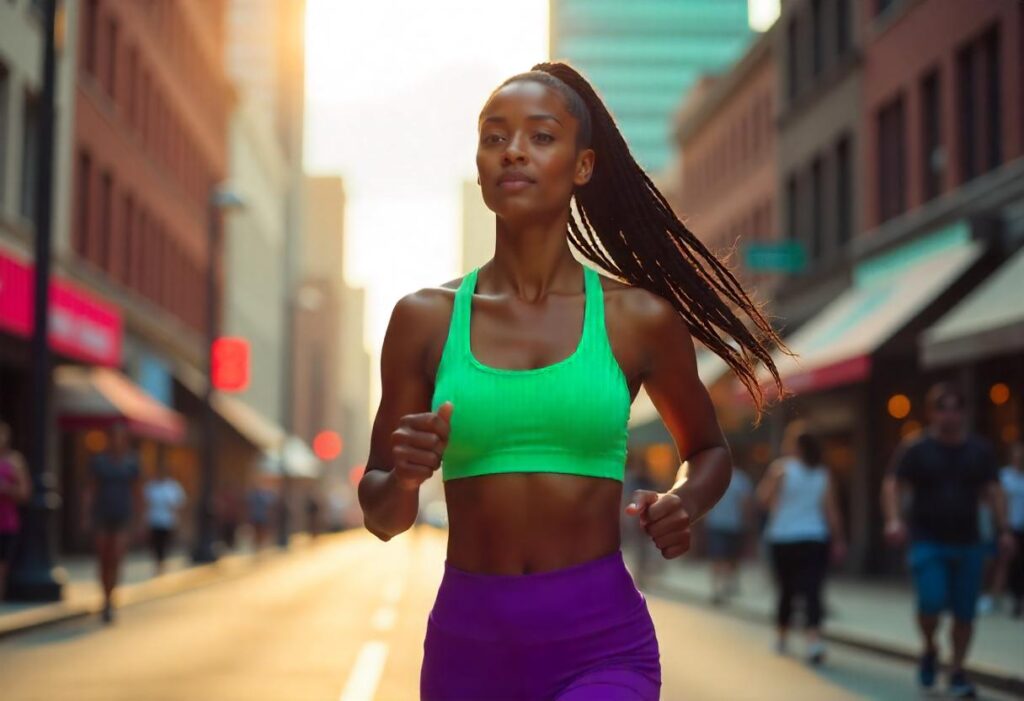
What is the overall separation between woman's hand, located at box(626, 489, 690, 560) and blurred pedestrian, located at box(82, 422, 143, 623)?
13.7 m

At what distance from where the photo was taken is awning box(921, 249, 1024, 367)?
771 inches

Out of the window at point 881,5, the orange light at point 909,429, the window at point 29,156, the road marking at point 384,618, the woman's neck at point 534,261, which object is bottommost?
the road marking at point 384,618

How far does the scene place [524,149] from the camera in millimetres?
3373

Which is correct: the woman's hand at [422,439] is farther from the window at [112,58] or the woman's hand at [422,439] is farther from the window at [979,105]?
the window at [112,58]

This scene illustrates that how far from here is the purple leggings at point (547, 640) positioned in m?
3.27

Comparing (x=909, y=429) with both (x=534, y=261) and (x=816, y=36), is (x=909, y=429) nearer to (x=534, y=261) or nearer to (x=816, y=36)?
(x=816, y=36)

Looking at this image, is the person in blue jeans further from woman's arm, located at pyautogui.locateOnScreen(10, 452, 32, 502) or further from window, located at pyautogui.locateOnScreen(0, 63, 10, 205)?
window, located at pyautogui.locateOnScreen(0, 63, 10, 205)

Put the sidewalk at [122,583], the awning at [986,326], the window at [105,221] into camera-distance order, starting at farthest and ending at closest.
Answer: the window at [105,221]
the awning at [986,326]
the sidewalk at [122,583]

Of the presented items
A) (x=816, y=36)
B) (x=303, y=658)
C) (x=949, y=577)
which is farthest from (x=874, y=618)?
(x=816, y=36)

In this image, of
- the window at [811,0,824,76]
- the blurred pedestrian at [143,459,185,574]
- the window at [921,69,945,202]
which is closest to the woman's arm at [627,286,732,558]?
the blurred pedestrian at [143,459,185,574]

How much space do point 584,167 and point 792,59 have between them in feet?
117

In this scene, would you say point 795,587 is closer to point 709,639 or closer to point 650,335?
point 709,639

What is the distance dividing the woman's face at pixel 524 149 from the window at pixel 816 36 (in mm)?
33127

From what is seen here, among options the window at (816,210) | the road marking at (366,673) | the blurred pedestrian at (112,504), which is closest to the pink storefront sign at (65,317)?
the blurred pedestrian at (112,504)
